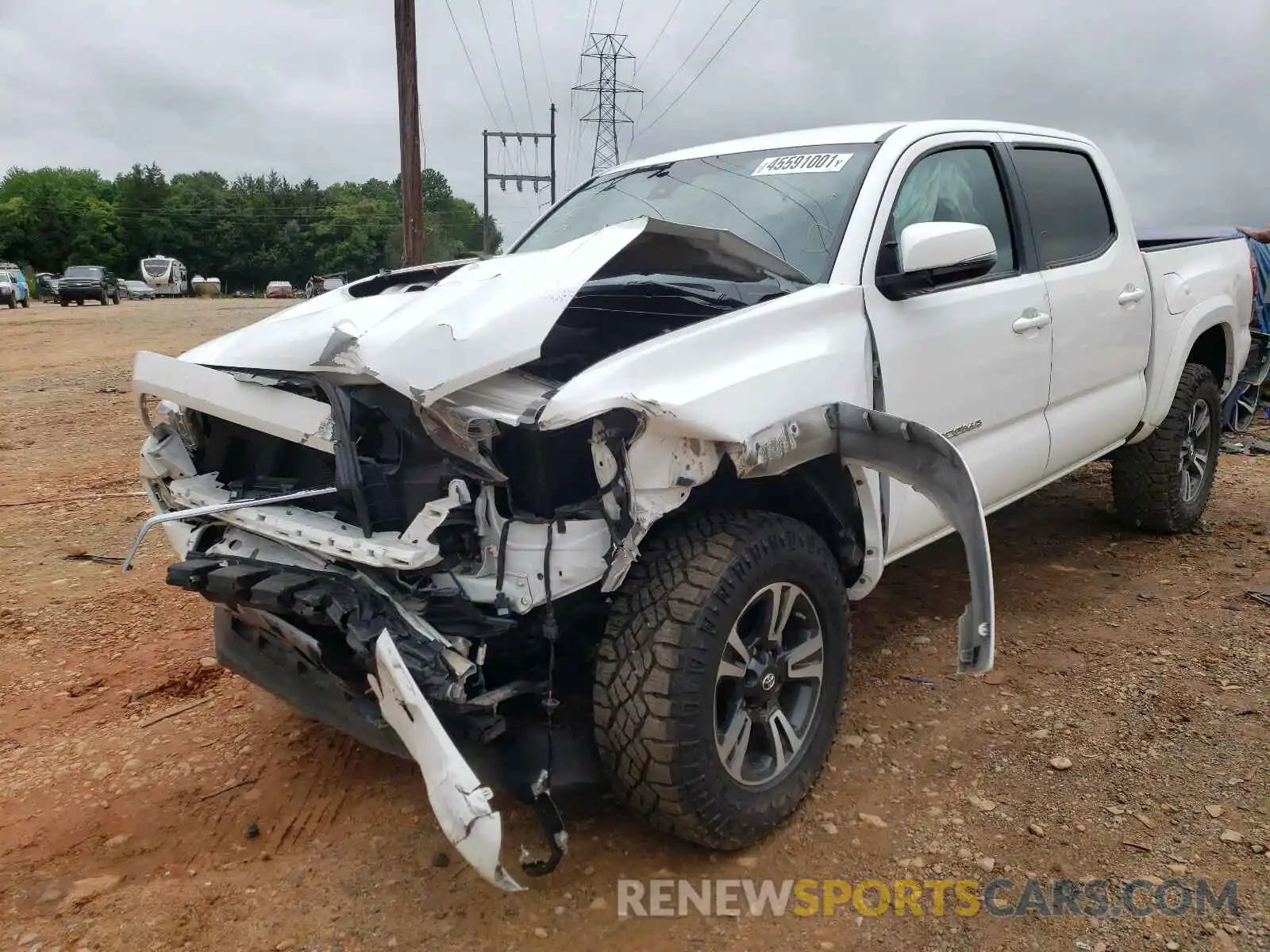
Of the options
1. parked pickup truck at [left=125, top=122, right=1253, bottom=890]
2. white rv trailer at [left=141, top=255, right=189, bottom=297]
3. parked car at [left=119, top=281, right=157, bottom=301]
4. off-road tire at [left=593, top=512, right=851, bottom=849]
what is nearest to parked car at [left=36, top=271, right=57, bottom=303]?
parked car at [left=119, top=281, right=157, bottom=301]

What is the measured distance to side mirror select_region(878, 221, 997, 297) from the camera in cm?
280

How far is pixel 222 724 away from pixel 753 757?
6.37 feet

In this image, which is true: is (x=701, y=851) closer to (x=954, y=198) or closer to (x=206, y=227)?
(x=954, y=198)

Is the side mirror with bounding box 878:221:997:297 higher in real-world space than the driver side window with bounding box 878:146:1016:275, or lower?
lower

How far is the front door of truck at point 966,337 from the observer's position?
9.82ft

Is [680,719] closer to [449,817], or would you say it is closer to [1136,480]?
[449,817]

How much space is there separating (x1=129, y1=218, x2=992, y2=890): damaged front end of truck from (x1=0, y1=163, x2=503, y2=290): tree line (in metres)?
68.1

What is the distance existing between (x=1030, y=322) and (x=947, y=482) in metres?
1.38

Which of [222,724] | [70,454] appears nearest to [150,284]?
[70,454]

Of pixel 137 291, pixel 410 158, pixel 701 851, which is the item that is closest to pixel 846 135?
pixel 701 851

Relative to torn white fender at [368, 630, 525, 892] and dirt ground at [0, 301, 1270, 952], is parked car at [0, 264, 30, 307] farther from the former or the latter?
torn white fender at [368, 630, 525, 892]

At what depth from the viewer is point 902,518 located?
305cm

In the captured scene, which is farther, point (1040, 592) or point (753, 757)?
point (1040, 592)

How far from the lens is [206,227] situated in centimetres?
7588
